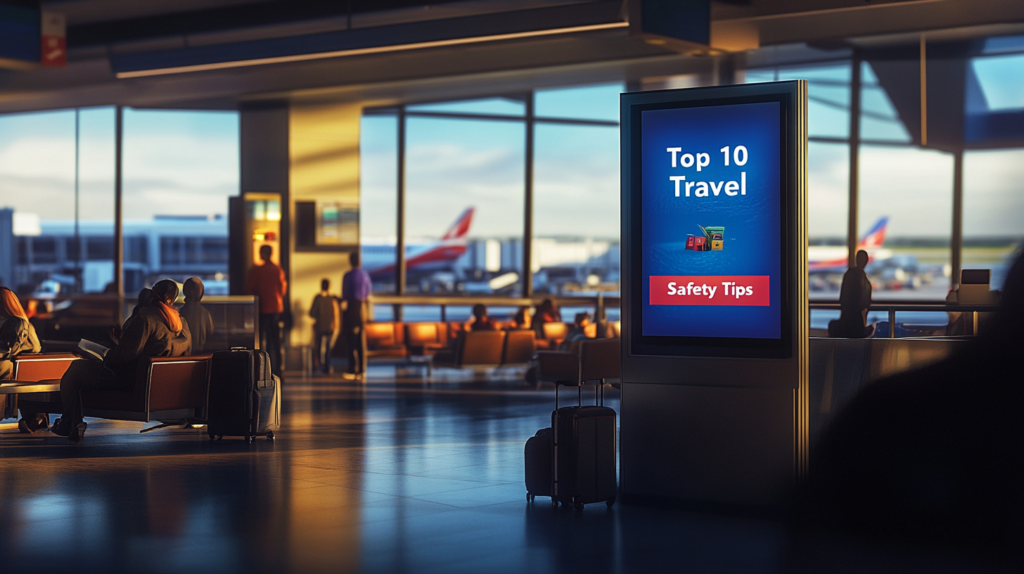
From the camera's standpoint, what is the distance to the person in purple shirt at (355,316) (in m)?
14.7

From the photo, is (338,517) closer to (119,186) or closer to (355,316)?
(355,316)

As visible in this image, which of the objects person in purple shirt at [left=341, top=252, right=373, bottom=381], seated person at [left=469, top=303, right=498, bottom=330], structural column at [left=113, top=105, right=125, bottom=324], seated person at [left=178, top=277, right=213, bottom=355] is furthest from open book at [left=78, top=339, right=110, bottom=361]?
structural column at [left=113, top=105, right=125, bottom=324]

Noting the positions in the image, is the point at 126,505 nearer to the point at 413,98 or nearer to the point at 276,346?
the point at 276,346

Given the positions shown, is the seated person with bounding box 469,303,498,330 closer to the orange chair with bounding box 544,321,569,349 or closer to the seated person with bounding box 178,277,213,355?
the orange chair with bounding box 544,321,569,349

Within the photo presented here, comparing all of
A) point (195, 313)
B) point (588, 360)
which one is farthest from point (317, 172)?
point (195, 313)

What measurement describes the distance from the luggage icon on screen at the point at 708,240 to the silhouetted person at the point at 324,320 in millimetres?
10103

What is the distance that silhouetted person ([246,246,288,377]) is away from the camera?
44.5ft

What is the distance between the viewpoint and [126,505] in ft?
18.8

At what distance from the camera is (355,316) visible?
14.6 m

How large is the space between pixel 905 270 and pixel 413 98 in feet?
46.0

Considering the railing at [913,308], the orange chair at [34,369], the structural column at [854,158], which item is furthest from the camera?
the structural column at [854,158]

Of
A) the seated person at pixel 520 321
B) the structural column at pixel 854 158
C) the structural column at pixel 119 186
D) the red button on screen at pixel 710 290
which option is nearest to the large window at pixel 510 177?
the seated person at pixel 520 321

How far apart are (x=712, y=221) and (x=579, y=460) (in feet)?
5.25

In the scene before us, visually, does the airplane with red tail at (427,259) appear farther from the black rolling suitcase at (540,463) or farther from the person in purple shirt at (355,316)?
the black rolling suitcase at (540,463)
